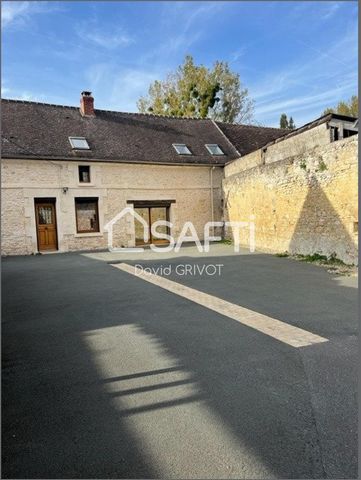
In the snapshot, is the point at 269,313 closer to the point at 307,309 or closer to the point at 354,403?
the point at 307,309

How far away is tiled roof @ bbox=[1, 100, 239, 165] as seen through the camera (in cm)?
1368

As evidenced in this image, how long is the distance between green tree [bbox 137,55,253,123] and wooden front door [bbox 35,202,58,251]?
14.9m

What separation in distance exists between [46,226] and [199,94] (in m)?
16.5

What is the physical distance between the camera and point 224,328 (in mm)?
4207

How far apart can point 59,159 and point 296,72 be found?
11.9m

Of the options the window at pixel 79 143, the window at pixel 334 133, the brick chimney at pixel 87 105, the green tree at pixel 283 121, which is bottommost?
the window at pixel 334 133

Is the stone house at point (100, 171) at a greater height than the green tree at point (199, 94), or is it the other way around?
the green tree at point (199, 94)

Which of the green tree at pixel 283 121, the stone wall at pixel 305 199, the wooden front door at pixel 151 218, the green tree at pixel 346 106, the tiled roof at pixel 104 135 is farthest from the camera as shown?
the green tree at pixel 283 121

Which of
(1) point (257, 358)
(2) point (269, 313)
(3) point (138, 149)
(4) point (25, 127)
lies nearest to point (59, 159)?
(4) point (25, 127)

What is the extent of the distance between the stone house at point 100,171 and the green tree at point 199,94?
7.85 meters

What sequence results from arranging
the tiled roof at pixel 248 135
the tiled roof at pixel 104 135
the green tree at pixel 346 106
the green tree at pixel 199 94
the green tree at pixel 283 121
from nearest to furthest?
1. the tiled roof at pixel 104 135
2. the tiled roof at pixel 248 135
3. the green tree at pixel 199 94
4. the green tree at pixel 346 106
5. the green tree at pixel 283 121

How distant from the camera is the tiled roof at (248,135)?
1844 centimetres

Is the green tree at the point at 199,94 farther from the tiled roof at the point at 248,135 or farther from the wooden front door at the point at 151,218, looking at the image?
the wooden front door at the point at 151,218

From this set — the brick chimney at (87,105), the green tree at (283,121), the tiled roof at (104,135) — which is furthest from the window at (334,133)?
the green tree at (283,121)
